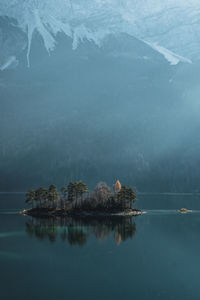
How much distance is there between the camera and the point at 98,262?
3524 inches

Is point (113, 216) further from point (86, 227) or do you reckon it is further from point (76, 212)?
point (86, 227)

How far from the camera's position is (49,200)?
19562 cm

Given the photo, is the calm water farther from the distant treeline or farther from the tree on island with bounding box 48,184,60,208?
the tree on island with bounding box 48,184,60,208

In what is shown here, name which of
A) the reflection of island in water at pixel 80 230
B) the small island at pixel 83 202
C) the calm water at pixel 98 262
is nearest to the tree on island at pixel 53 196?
the small island at pixel 83 202

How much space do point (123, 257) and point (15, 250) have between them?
28348mm

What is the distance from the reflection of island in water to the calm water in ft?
1.01

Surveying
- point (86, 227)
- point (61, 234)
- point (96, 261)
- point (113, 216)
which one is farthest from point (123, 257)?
point (113, 216)

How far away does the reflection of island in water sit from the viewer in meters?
122

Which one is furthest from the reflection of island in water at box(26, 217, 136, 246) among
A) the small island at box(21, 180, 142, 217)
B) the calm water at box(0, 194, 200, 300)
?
the small island at box(21, 180, 142, 217)

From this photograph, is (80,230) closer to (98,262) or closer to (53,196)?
(98,262)

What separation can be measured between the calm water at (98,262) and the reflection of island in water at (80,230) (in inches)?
12.1

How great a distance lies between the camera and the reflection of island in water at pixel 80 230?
121875mm

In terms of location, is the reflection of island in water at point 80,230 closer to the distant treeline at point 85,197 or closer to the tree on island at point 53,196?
the distant treeline at point 85,197

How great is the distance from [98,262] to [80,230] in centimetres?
4738
